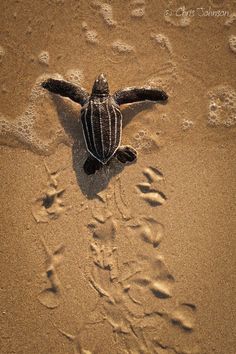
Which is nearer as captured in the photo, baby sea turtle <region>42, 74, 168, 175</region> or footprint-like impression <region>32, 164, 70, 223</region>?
baby sea turtle <region>42, 74, 168, 175</region>

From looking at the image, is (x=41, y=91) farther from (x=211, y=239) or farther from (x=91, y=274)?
(x=211, y=239)

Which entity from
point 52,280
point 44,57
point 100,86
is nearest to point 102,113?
point 100,86

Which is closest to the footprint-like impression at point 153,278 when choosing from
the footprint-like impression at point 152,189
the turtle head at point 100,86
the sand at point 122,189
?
the sand at point 122,189

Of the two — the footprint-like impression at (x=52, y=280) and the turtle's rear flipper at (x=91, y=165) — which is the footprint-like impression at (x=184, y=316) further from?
the turtle's rear flipper at (x=91, y=165)

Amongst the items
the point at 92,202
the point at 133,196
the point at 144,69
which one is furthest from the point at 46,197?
the point at 144,69

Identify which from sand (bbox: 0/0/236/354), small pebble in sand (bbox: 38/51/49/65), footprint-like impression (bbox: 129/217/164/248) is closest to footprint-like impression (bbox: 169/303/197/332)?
sand (bbox: 0/0/236/354)

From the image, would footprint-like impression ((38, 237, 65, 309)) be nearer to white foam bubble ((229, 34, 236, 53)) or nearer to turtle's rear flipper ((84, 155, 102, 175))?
turtle's rear flipper ((84, 155, 102, 175))

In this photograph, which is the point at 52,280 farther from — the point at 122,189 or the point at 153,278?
the point at 122,189
